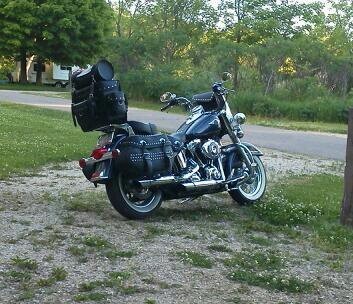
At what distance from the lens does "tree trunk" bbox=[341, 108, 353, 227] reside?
6820 millimetres

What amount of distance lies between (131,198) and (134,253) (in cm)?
145

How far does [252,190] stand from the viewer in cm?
822

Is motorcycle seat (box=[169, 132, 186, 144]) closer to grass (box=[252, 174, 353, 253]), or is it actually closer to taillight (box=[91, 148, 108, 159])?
taillight (box=[91, 148, 108, 159])

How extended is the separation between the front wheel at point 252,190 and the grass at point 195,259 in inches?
92.2

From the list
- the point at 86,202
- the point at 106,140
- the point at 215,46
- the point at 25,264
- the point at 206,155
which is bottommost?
the point at 86,202

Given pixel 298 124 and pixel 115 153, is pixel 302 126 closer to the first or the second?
pixel 298 124

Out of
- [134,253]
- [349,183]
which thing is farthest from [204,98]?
[134,253]

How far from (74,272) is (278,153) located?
10786 millimetres

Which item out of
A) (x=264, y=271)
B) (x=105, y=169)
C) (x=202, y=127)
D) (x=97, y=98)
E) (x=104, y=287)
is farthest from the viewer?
(x=202, y=127)

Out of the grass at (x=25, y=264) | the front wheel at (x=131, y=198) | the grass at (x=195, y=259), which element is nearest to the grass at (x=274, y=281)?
the grass at (x=195, y=259)

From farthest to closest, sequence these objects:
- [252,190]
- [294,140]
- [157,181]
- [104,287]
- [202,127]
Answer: [294,140] → [252,190] → [202,127] → [157,181] → [104,287]

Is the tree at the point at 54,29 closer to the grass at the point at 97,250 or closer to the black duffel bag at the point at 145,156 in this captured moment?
the black duffel bag at the point at 145,156

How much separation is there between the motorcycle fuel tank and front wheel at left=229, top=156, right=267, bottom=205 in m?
0.78

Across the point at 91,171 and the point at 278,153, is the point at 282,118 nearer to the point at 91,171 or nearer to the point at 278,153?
the point at 278,153
